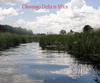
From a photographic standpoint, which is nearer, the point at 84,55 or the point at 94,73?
the point at 94,73

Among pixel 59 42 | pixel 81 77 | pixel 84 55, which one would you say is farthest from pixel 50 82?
pixel 59 42

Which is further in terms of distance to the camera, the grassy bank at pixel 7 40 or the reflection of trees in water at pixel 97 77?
the grassy bank at pixel 7 40

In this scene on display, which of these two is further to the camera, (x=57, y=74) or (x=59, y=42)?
(x=59, y=42)

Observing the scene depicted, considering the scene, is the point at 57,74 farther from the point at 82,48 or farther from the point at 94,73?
the point at 82,48

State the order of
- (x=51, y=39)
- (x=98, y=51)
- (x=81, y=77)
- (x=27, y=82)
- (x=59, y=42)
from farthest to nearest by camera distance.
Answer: (x=51, y=39), (x=59, y=42), (x=98, y=51), (x=81, y=77), (x=27, y=82)

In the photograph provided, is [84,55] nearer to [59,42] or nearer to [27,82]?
[27,82]

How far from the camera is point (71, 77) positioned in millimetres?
17312

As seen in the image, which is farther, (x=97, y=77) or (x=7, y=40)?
(x=7, y=40)

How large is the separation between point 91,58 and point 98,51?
55.9 inches

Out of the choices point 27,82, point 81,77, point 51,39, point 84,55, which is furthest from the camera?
point 51,39

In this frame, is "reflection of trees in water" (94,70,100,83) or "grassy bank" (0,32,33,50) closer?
"reflection of trees in water" (94,70,100,83)

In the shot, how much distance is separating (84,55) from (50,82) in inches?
546

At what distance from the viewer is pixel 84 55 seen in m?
29.3

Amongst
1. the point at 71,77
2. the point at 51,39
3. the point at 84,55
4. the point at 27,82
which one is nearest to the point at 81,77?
the point at 71,77
